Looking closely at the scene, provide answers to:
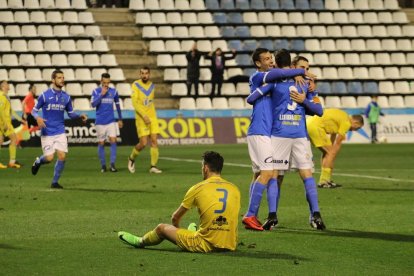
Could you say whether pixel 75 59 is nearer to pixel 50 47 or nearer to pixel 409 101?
pixel 50 47

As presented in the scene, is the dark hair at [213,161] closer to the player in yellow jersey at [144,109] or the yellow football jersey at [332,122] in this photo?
the yellow football jersey at [332,122]

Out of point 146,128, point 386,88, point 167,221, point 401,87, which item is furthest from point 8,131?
point 401,87

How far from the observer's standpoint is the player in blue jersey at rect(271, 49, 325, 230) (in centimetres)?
1162

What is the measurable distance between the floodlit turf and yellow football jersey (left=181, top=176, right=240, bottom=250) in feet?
0.61

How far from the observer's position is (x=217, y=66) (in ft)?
124

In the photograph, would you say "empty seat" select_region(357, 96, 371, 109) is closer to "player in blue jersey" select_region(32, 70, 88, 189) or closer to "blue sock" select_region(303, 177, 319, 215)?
"player in blue jersey" select_region(32, 70, 88, 189)

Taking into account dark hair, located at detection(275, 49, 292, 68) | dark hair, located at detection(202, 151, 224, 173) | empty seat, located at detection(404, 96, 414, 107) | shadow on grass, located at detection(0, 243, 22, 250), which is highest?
dark hair, located at detection(275, 49, 292, 68)

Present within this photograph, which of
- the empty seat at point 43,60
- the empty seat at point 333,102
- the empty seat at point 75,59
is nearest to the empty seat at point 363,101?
the empty seat at point 333,102

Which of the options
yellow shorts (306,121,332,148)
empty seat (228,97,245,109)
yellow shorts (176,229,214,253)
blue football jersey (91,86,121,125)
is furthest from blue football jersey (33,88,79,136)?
empty seat (228,97,245,109)

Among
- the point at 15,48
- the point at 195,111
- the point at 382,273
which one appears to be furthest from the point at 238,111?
the point at 382,273

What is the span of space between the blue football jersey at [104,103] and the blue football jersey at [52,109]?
5.70 meters

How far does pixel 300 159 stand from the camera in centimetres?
1183

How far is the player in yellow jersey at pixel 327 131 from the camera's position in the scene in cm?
1788

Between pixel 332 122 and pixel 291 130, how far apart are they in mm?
6394
